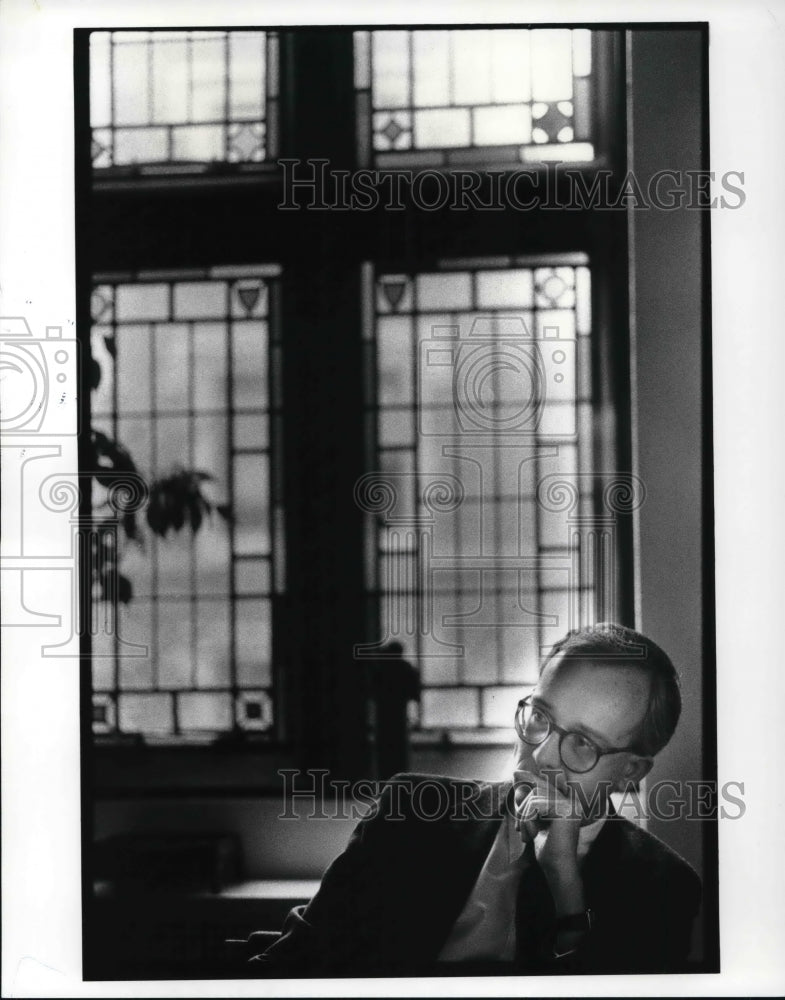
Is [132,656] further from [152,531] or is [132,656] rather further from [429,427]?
[429,427]

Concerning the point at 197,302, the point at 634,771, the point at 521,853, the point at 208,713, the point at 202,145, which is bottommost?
the point at 521,853

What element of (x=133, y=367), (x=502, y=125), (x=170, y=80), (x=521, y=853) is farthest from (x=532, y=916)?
(x=170, y=80)

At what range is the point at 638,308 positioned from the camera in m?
1.43

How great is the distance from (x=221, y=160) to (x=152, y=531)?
71cm

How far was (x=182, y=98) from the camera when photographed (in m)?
1.44

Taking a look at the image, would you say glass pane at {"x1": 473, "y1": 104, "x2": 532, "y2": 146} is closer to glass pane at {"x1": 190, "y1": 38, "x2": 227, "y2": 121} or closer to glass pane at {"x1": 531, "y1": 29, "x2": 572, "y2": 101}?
glass pane at {"x1": 531, "y1": 29, "x2": 572, "y2": 101}

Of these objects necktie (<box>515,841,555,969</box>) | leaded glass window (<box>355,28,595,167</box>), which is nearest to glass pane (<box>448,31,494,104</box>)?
leaded glass window (<box>355,28,595,167</box>)

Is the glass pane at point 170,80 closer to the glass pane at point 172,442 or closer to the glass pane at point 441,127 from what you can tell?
the glass pane at point 441,127

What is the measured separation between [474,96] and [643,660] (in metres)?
1.11

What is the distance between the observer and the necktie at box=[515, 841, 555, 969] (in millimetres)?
1414

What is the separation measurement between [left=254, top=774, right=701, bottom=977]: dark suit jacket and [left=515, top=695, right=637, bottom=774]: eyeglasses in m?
0.11

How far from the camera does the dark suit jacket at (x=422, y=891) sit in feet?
4.66

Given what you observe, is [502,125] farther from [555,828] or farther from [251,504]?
[555,828]

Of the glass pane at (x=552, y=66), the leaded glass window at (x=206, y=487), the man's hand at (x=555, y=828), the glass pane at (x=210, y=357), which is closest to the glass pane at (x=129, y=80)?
the leaded glass window at (x=206, y=487)
